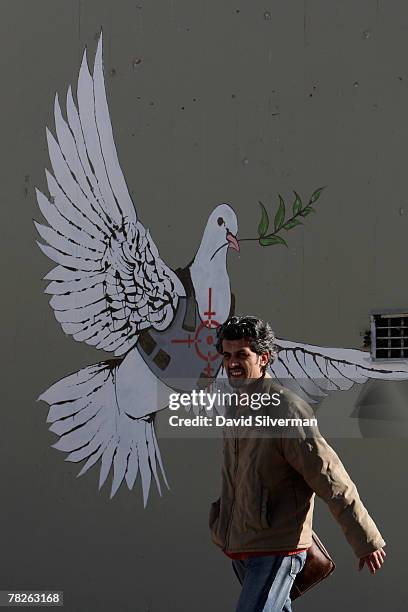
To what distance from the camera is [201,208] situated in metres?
5.48

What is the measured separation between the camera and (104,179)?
18.7 feet

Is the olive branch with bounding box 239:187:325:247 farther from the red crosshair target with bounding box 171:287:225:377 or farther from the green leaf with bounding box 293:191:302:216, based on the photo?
the red crosshair target with bounding box 171:287:225:377

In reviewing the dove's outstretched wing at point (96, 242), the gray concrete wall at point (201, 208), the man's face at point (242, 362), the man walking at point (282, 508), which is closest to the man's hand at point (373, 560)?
the man walking at point (282, 508)

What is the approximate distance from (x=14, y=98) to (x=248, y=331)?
259 centimetres

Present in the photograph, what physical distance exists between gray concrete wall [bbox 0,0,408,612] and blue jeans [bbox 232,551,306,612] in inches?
53.8

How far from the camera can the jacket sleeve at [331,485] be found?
3.67m

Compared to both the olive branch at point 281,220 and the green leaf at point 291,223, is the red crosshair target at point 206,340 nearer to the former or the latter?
the olive branch at point 281,220

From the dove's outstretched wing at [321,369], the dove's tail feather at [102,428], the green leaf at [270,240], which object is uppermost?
the green leaf at [270,240]

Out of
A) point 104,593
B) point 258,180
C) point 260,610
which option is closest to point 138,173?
point 258,180

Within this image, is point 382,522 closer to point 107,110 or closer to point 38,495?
point 38,495

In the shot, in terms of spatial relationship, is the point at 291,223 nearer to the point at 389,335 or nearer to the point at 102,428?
the point at 389,335

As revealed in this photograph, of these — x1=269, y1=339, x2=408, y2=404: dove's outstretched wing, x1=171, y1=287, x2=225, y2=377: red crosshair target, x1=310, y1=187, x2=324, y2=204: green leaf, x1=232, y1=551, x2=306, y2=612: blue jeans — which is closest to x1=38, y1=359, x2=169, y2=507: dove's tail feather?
x1=171, y1=287, x2=225, y2=377: red crosshair target

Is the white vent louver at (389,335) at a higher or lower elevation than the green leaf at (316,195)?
lower

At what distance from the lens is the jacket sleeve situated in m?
3.67
